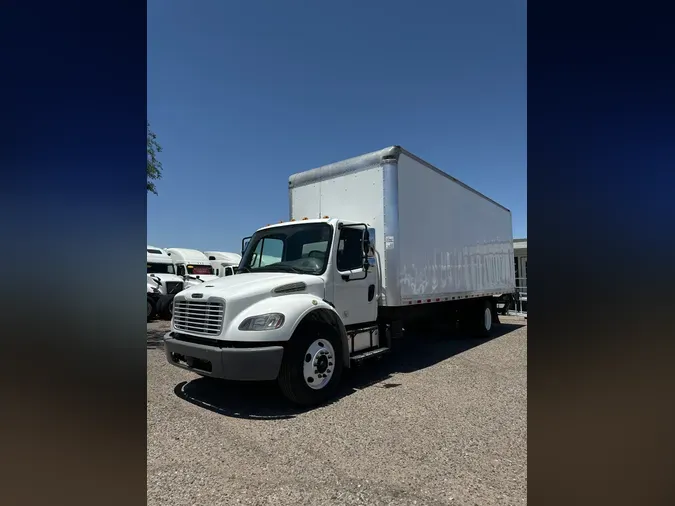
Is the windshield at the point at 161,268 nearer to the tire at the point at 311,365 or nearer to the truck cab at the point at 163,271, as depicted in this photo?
the truck cab at the point at 163,271

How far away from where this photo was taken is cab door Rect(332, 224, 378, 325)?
580 cm

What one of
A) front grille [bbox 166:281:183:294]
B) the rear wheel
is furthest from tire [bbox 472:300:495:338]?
front grille [bbox 166:281:183:294]

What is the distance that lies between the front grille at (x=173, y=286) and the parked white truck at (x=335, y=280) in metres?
7.86

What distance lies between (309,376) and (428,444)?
1.76 m

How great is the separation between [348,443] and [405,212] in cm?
402

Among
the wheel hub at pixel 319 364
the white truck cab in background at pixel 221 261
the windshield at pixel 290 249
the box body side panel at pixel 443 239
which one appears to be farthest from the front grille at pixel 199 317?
the white truck cab in background at pixel 221 261

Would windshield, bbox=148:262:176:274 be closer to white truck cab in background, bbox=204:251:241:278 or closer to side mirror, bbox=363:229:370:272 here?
white truck cab in background, bbox=204:251:241:278

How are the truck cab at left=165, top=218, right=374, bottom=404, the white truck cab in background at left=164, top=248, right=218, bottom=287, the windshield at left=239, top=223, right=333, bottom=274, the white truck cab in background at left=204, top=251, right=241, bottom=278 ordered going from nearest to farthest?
the truck cab at left=165, top=218, right=374, bottom=404 → the windshield at left=239, top=223, right=333, bottom=274 → the white truck cab in background at left=164, top=248, right=218, bottom=287 → the white truck cab in background at left=204, top=251, right=241, bottom=278

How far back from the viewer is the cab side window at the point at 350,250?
232 inches

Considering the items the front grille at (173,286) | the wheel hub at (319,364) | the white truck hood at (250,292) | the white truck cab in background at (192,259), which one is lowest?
the wheel hub at (319,364)

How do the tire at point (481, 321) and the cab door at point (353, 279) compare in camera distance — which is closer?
the cab door at point (353, 279)

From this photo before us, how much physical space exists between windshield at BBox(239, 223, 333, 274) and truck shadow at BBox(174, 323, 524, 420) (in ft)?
5.84
